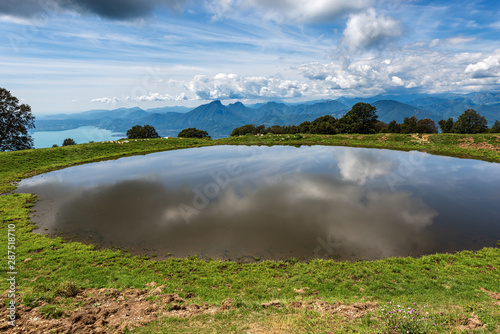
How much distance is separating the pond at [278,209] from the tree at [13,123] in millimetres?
31648

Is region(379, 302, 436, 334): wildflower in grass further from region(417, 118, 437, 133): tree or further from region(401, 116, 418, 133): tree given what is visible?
region(417, 118, 437, 133): tree

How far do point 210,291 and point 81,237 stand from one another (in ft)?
35.1

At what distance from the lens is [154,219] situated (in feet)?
51.0

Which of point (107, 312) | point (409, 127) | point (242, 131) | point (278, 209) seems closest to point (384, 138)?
point (278, 209)

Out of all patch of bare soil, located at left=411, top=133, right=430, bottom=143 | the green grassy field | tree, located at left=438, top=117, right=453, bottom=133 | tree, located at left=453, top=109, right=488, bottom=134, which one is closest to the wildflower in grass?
the green grassy field

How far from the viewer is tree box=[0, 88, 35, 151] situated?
43.6m

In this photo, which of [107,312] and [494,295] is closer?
[107,312]

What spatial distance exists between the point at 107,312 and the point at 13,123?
6365 centimetres

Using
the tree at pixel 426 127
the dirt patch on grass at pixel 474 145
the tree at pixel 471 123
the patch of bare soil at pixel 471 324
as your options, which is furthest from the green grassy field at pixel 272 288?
the tree at pixel 426 127

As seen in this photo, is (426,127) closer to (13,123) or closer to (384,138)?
(384,138)

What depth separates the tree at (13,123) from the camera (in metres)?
43.6

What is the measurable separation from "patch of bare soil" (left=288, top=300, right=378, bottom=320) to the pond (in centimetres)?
346

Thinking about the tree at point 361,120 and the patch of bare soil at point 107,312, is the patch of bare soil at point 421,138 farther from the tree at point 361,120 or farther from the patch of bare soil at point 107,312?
the patch of bare soil at point 107,312

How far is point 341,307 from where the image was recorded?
758 centimetres
